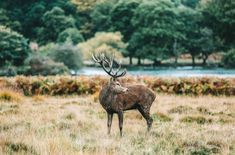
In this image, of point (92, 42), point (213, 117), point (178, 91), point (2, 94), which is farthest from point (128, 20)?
point (213, 117)

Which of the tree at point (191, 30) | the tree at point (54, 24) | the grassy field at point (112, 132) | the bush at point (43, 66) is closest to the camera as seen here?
the grassy field at point (112, 132)

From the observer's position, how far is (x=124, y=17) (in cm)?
5544

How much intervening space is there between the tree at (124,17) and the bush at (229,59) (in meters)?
12.1

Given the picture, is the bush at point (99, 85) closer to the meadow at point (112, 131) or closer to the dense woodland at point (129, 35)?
the meadow at point (112, 131)

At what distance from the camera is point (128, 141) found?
29.6ft

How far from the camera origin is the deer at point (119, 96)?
9.39 meters

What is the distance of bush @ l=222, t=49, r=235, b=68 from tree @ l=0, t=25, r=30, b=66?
760 inches

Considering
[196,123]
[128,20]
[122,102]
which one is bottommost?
[196,123]

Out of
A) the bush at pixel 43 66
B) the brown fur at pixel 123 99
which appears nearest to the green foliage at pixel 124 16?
the bush at pixel 43 66

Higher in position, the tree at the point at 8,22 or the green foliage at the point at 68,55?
the tree at the point at 8,22

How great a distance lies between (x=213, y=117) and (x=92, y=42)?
39.4m

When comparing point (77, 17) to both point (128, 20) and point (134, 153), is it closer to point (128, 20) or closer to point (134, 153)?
point (128, 20)

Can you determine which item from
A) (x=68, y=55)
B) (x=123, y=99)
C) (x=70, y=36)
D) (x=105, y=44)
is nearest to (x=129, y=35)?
(x=105, y=44)

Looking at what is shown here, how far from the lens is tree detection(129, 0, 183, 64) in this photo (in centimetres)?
5045
